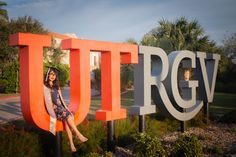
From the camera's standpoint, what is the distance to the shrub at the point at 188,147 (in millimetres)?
6707

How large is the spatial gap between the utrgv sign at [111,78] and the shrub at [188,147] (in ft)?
5.35

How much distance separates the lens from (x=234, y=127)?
37.4 ft

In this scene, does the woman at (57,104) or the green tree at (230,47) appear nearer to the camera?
the woman at (57,104)

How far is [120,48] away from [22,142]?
10.1 ft

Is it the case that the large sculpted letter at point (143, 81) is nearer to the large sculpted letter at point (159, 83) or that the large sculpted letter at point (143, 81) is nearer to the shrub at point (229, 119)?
the large sculpted letter at point (159, 83)

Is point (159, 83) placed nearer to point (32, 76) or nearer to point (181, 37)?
point (32, 76)

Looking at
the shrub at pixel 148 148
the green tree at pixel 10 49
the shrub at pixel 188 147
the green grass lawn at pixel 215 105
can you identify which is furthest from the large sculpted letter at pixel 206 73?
the green tree at pixel 10 49

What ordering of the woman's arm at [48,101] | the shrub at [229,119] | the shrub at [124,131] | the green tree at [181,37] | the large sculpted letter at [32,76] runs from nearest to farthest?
the large sculpted letter at [32,76] < the woman's arm at [48,101] < the shrub at [124,131] < the shrub at [229,119] < the green tree at [181,37]

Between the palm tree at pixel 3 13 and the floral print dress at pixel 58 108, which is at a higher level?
the palm tree at pixel 3 13

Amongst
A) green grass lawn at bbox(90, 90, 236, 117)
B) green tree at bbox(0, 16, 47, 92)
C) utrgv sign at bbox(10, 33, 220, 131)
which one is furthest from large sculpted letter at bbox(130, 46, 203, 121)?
green tree at bbox(0, 16, 47, 92)

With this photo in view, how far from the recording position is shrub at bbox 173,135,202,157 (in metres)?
6.71

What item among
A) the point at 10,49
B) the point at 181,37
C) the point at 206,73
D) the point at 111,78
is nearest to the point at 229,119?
the point at 206,73

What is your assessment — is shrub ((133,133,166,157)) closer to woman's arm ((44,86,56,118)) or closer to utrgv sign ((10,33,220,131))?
utrgv sign ((10,33,220,131))

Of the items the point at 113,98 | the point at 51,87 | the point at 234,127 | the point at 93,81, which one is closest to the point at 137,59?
the point at 113,98
